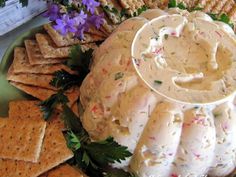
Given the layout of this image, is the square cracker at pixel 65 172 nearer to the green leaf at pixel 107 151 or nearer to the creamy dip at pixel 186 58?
the green leaf at pixel 107 151

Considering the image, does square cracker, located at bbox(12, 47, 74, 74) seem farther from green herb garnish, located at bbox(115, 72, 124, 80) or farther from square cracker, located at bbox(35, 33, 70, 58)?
green herb garnish, located at bbox(115, 72, 124, 80)

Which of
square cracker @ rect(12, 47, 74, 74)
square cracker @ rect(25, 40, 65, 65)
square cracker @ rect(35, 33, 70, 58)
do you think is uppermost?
square cracker @ rect(35, 33, 70, 58)

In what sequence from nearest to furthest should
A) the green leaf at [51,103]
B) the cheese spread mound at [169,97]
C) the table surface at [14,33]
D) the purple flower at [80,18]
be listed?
1. the cheese spread mound at [169,97]
2. the green leaf at [51,103]
3. the purple flower at [80,18]
4. the table surface at [14,33]

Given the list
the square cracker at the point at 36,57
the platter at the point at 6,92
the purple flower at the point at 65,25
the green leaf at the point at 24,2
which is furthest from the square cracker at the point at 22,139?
the green leaf at the point at 24,2

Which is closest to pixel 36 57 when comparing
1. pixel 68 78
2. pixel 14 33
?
pixel 68 78

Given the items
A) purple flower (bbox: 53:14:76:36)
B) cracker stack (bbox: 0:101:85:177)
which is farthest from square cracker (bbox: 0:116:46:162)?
purple flower (bbox: 53:14:76:36)

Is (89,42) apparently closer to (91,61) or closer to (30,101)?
(91,61)
